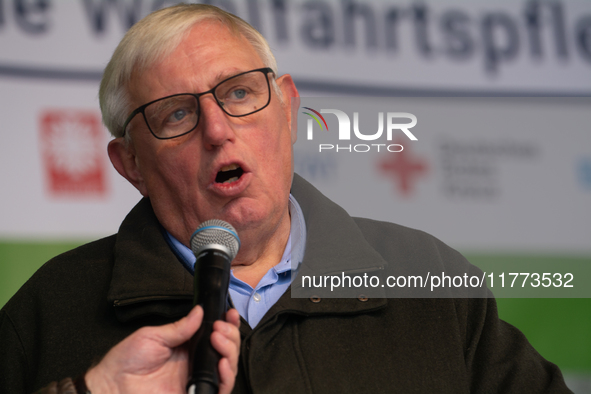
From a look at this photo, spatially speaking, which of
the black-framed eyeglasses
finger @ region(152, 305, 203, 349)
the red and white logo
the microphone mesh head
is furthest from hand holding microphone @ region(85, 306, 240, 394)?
the red and white logo

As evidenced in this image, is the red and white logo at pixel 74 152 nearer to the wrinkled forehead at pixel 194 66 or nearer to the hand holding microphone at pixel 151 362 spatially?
the wrinkled forehead at pixel 194 66

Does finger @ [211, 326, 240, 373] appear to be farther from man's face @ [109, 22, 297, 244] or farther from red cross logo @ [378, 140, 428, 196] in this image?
red cross logo @ [378, 140, 428, 196]

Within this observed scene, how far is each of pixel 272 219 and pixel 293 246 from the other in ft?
0.58

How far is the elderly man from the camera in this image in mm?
1591

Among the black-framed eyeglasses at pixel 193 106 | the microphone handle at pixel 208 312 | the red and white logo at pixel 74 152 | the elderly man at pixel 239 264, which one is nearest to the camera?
the microphone handle at pixel 208 312

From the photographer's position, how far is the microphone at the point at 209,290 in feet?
3.33

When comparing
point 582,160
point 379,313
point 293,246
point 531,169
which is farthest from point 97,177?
point 582,160

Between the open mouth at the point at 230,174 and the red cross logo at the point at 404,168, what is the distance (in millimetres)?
469

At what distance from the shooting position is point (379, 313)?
1.68 meters

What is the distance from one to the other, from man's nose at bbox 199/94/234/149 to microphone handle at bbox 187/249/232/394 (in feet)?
1.67

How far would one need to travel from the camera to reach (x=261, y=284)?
68.3 inches

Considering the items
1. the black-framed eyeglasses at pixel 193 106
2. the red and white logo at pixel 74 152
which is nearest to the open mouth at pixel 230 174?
the black-framed eyeglasses at pixel 193 106

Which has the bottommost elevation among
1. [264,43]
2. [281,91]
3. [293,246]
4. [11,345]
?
[11,345]

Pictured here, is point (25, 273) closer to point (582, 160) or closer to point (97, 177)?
point (97, 177)
